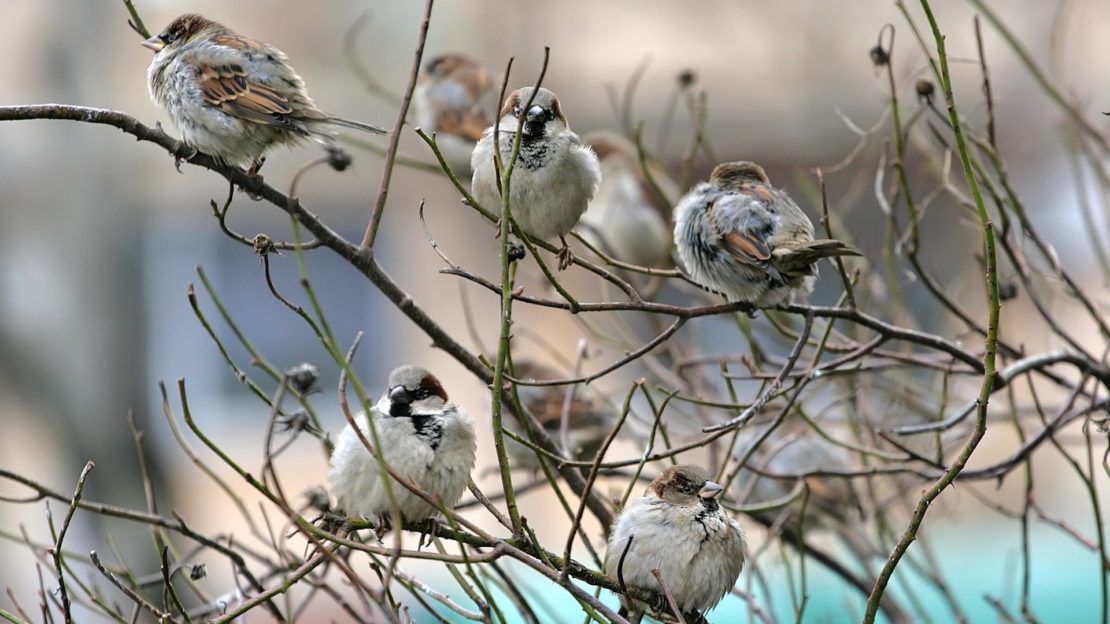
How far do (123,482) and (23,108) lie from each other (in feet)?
22.5

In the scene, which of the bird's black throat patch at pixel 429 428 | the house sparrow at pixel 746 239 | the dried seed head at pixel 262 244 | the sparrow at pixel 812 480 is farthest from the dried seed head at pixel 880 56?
A: the sparrow at pixel 812 480

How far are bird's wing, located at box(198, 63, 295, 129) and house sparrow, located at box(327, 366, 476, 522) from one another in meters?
0.84

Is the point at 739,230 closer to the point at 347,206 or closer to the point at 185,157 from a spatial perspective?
the point at 185,157

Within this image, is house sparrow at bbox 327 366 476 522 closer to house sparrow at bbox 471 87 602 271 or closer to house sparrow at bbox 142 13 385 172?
house sparrow at bbox 471 87 602 271

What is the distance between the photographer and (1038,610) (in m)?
5.57

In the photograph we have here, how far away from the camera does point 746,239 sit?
9.75 feet

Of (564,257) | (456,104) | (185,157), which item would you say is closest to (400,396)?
(564,257)

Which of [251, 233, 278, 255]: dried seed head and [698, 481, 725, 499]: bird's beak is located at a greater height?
[251, 233, 278, 255]: dried seed head

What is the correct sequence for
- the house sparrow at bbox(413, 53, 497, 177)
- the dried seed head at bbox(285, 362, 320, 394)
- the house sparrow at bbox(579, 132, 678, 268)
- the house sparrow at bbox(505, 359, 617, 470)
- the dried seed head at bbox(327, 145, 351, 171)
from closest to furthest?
the dried seed head at bbox(285, 362, 320, 394) < the dried seed head at bbox(327, 145, 351, 171) < the house sparrow at bbox(505, 359, 617, 470) < the house sparrow at bbox(413, 53, 497, 177) < the house sparrow at bbox(579, 132, 678, 268)

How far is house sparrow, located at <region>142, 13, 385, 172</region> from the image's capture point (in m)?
3.19

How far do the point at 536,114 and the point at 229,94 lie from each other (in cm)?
83

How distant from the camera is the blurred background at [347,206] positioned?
8805 millimetres

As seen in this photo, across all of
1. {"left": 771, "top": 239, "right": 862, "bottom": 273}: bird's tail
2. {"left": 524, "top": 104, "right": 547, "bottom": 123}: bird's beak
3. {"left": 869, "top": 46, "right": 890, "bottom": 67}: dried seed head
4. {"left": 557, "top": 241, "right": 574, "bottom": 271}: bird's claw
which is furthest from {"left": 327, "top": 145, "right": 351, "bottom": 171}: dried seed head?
{"left": 869, "top": 46, "right": 890, "bottom": 67}: dried seed head

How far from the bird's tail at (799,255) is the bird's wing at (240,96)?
4.22 ft
